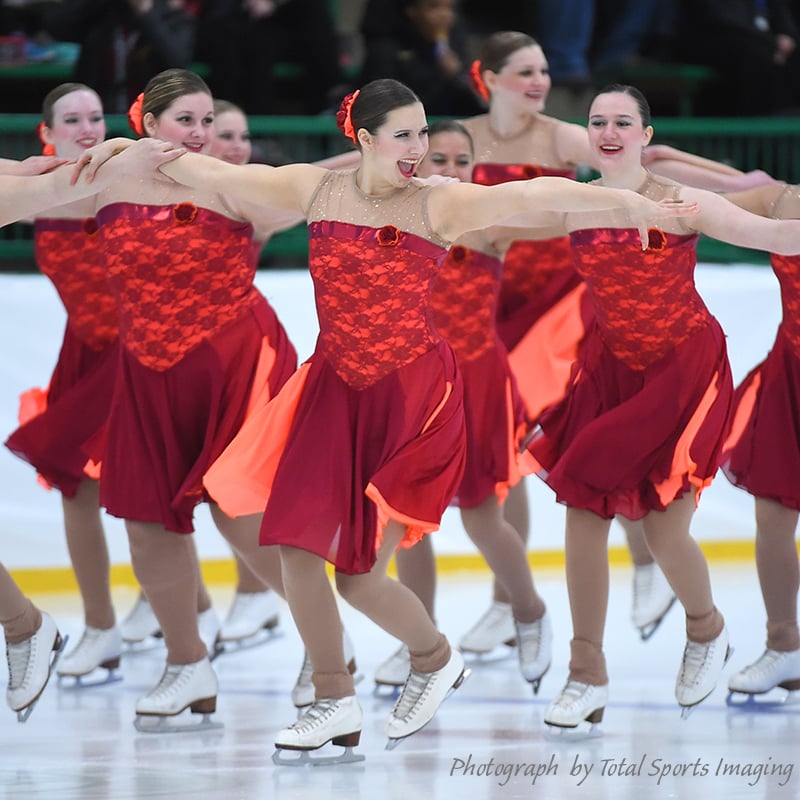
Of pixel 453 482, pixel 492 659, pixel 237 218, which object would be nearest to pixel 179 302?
pixel 237 218

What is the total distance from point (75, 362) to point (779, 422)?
2.01 m

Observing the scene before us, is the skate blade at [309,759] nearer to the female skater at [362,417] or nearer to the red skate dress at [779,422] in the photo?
the female skater at [362,417]

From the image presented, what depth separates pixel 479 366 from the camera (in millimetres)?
4961

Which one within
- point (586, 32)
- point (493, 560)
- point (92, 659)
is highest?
point (586, 32)

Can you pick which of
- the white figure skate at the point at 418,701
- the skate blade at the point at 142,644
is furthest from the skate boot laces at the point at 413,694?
the skate blade at the point at 142,644

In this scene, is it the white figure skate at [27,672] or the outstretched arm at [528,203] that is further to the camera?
the white figure skate at [27,672]

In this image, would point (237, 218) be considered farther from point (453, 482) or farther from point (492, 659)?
point (492, 659)

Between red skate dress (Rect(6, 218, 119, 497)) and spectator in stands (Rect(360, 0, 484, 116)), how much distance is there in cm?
294

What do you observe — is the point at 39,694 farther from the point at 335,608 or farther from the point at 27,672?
the point at 335,608

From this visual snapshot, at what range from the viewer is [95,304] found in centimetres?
498

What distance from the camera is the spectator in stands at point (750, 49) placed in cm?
833

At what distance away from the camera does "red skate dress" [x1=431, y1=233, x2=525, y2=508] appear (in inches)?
195

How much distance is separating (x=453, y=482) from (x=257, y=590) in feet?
5.87
